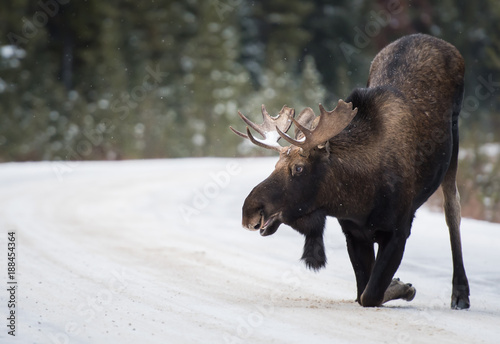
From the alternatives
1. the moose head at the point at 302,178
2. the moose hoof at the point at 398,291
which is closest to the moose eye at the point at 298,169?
the moose head at the point at 302,178

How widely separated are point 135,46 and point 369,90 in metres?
32.7

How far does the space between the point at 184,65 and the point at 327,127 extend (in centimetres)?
3347

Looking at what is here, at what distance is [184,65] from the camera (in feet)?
128

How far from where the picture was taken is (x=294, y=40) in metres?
43.2

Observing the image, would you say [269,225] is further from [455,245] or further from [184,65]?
[184,65]

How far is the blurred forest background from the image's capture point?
30469 mm

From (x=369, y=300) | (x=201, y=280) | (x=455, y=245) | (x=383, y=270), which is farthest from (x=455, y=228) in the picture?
(x=201, y=280)

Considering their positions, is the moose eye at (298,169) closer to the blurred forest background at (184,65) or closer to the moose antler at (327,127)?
the moose antler at (327,127)

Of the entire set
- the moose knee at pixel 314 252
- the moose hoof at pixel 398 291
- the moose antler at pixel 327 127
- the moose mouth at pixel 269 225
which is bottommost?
the moose hoof at pixel 398 291

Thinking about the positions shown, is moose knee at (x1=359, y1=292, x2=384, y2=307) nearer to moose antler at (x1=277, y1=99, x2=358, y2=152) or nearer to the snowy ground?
the snowy ground

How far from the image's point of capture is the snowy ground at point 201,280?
5273 mm

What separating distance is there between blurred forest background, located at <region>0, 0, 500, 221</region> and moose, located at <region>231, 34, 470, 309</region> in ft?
65.4

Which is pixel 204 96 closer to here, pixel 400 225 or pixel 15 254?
pixel 15 254

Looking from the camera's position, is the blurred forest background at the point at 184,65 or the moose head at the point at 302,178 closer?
the moose head at the point at 302,178
